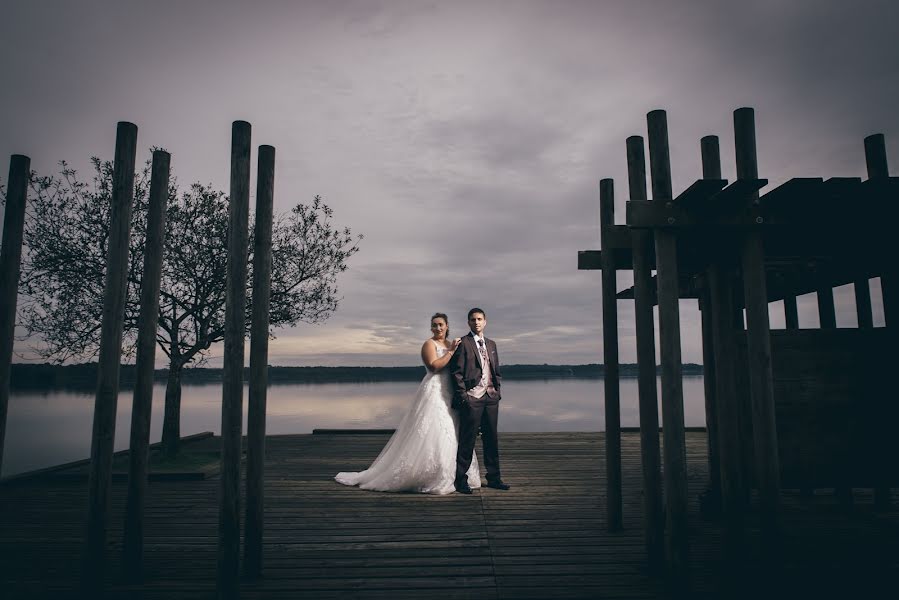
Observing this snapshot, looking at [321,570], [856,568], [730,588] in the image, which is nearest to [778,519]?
[730,588]

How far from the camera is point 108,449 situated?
373cm

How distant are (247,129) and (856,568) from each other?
5.86 metres

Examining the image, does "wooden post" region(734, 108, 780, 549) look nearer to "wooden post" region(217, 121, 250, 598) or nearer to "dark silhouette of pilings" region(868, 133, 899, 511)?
"dark silhouette of pilings" region(868, 133, 899, 511)

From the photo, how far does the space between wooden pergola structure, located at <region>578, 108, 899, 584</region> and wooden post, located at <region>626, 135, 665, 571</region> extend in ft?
0.04

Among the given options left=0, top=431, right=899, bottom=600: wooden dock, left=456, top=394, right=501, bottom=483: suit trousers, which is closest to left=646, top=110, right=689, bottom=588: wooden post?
left=0, top=431, right=899, bottom=600: wooden dock

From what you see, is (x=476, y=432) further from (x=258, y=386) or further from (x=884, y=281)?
(x=884, y=281)

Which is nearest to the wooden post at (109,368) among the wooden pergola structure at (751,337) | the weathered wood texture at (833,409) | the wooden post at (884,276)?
the wooden pergola structure at (751,337)

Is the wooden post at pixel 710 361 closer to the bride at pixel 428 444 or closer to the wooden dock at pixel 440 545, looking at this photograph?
the wooden dock at pixel 440 545

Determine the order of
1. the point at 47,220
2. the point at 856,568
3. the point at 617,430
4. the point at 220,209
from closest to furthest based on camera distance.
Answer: the point at 856,568, the point at 617,430, the point at 47,220, the point at 220,209

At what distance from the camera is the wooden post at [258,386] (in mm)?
3916

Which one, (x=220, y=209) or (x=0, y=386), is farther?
(x=220, y=209)

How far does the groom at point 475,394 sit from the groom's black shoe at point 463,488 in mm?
15

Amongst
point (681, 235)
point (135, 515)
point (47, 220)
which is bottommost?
point (135, 515)

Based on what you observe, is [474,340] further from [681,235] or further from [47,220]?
[47,220]
